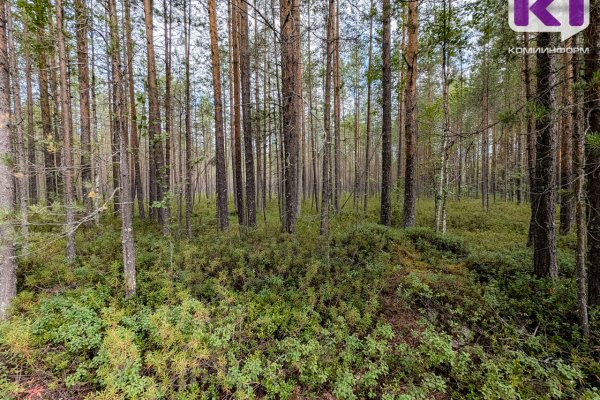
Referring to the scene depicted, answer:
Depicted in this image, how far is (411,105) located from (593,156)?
15.2 ft

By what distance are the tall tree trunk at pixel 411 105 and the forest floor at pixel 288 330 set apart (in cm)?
280

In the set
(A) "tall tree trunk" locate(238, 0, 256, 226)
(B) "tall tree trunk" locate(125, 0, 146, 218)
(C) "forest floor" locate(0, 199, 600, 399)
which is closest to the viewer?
(C) "forest floor" locate(0, 199, 600, 399)

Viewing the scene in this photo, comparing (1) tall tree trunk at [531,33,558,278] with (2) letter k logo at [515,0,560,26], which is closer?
(2) letter k logo at [515,0,560,26]

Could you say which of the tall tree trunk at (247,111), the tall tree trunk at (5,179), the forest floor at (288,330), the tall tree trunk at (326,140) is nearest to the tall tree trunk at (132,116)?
the tall tree trunk at (5,179)

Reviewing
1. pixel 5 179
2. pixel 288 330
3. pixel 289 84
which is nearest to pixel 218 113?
pixel 289 84

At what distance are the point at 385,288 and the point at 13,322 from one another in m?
5.85

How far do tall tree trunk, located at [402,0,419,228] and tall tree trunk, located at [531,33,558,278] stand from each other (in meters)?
2.81

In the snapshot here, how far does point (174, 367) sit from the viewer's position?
10.1ft

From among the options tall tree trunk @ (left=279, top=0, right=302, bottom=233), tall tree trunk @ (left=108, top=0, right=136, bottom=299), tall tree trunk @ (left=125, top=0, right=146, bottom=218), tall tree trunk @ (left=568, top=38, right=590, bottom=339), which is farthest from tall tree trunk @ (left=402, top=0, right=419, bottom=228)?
tall tree trunk @ (left=125, top=0, right=146, bottom=218)

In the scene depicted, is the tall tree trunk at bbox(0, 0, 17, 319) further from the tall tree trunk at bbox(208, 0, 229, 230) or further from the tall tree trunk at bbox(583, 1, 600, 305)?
the tall tree trunk at bbox(583, 1, 600, 305)

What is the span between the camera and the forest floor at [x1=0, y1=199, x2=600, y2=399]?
9.87 ft

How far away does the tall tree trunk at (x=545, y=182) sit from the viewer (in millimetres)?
4469

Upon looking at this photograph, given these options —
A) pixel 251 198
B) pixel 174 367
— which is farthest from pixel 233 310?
pixel 251 198

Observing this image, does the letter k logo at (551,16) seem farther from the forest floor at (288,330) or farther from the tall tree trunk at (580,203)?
the forest floor at (288,330)
